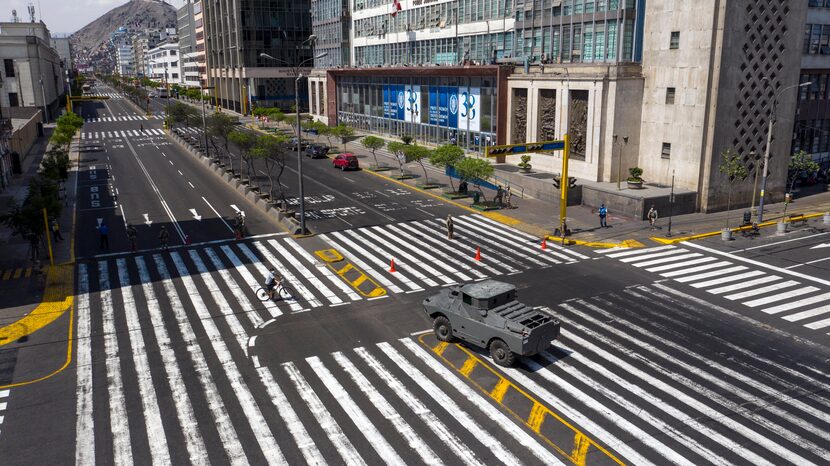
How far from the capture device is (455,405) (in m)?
19.0

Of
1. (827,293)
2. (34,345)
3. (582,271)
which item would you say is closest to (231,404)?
(34,345)

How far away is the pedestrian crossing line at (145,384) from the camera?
16750 mm

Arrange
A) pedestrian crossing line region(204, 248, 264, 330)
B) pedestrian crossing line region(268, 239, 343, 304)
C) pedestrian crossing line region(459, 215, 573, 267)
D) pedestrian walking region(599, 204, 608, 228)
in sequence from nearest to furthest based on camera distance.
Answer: pedestrian crossing line region(204, 248, 264, 330)
pedestrian crossing line region(268, 239, 343, 304)
pedestrian crossing line region(459, 215, 573, 267)
pedestrian walking region(599, 204, 608, 228)

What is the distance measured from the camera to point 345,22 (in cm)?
9844

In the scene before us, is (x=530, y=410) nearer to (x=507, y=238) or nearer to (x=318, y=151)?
(x=507, y=238)

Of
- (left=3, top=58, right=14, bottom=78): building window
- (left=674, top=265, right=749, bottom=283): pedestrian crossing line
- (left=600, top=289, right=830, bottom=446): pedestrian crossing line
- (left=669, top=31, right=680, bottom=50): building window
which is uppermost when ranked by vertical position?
(left=3, top=58, right=14, bottom=78): building window

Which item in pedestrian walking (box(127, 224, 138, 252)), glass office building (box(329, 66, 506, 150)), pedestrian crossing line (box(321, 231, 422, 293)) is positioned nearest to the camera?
pedestrian crossing line (box(321, 231, 422, 293))

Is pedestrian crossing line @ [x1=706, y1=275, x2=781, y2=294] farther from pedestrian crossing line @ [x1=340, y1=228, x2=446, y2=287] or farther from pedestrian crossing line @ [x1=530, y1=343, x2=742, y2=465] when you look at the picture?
pedestrian crossing line @ [x1=340, y1=228, x2=446, y2=287]

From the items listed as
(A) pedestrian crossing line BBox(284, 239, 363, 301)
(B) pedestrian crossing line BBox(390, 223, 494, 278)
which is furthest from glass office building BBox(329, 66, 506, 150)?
(A) pedestrian crossing line BBox(284, 239, 363, 301)

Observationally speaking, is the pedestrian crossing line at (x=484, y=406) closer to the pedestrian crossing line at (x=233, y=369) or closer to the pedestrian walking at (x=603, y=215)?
the pedestrian crossing line at (x=233, y=369)

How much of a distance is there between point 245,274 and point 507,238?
1695 centimetres

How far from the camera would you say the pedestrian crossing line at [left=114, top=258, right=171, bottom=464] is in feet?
55.0

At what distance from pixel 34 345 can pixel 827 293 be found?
35489mm

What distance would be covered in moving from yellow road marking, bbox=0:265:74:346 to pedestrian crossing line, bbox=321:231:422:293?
→ 47.8 feet
